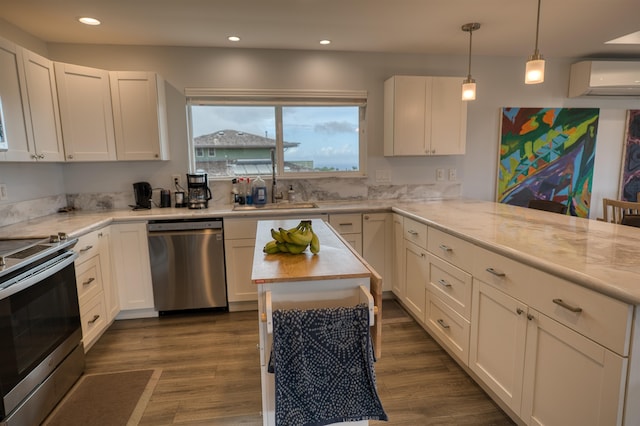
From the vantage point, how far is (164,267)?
121 inches

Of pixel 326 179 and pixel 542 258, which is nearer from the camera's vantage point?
pixel 542 258

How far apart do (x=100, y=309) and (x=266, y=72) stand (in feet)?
8.45

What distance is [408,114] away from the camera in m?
3.49

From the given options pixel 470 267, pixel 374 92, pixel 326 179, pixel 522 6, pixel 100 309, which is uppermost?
pixel 522 6

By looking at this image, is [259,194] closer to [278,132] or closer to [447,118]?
[278,132]

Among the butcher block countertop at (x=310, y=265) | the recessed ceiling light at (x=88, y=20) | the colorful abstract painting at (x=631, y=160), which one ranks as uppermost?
the recessed ceiling light at (x=88, y=20)

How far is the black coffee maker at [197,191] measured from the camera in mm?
3383

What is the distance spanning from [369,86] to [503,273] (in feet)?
8.46

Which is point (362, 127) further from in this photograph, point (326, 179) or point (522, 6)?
point (522, 6)

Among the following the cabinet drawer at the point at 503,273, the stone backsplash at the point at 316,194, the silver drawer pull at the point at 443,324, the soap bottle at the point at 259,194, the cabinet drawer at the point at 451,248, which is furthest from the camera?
the soap bottle at the point at 259,194

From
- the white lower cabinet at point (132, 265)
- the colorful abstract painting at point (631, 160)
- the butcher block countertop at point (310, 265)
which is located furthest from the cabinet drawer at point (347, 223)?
the colorful abstract painting at point (631, 160)

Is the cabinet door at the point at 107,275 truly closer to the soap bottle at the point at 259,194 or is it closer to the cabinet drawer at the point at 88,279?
the cabinet drawer at the point at 88,279

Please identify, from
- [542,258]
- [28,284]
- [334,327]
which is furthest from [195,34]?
[542,258]

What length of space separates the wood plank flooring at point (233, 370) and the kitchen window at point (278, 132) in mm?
1548
